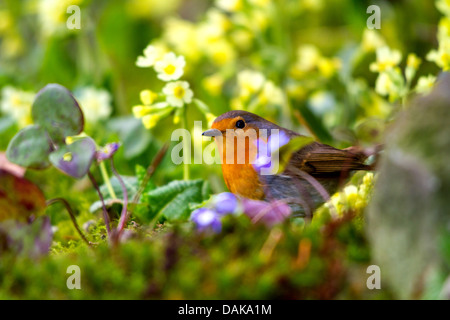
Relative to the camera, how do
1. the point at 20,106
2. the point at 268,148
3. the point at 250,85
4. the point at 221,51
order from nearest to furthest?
the point at 268,148 → the point at 250,85 → the point at 20,106 → the point at 221,51

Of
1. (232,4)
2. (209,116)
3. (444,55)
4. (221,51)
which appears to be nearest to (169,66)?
(209,116)

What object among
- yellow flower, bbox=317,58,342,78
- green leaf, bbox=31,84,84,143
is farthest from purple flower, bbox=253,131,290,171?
yellow flower, bbox=317,58,342,78

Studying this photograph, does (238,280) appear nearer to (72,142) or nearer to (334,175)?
(72,142)

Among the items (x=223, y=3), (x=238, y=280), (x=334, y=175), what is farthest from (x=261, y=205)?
(x=223, y=3)

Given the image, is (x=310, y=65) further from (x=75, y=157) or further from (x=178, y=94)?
(x=75, y=157)

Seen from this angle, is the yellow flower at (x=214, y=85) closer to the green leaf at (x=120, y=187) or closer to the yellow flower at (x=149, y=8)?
the green leaf at (x=120, y=187)

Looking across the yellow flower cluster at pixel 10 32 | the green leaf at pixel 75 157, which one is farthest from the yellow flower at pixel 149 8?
the green leaf at pixel 75 157
